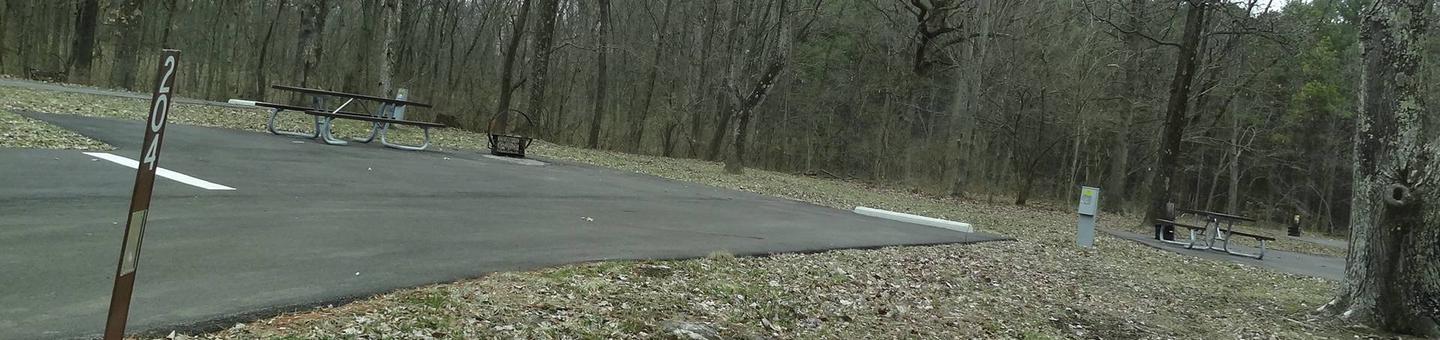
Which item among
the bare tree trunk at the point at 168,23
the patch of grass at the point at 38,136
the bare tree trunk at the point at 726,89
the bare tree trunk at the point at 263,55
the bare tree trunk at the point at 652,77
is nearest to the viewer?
the patch of grass at the point at 38,136

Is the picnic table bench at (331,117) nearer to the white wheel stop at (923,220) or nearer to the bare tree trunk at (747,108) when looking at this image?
the white wheel stop at (923,220)

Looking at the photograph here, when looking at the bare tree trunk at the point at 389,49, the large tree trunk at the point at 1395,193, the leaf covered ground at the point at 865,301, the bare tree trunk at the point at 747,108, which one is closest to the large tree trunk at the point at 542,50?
the bare tree trunk at the point at 389,49

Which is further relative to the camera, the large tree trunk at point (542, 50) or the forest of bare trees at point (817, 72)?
the forest of bare trees at point (817, 72)

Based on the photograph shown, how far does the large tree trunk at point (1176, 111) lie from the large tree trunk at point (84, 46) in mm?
25706

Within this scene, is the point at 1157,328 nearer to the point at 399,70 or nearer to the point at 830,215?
the point at 830,215

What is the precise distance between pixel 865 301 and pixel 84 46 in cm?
2470

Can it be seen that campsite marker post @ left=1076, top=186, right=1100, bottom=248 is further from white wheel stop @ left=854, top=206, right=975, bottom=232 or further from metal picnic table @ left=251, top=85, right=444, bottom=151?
metal picnic table @ left=251, top=85, right=444, bottom=151

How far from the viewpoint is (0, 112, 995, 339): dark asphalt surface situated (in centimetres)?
461

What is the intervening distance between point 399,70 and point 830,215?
22.1m

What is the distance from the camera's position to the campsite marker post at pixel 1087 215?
13039 millimetres

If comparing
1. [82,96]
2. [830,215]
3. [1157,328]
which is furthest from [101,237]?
[82,96]

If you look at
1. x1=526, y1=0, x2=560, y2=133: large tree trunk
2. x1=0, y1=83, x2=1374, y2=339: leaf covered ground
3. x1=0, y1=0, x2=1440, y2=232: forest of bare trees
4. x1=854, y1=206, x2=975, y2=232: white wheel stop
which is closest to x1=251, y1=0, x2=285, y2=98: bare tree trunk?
x1=0, y1=0, x2=1440, y2=232: forest of bare trees

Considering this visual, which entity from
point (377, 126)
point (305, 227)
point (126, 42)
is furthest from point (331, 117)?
point (126, 42)

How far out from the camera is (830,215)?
43.9 ft
